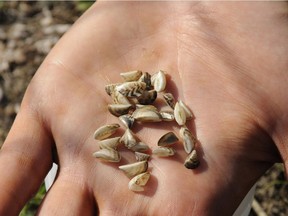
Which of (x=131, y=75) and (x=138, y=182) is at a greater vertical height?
(x=131, y=75)

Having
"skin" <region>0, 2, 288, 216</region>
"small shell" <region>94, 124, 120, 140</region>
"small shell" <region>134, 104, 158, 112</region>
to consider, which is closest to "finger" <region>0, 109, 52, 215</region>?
"skin" <region>0, 2, 288, 216</region>

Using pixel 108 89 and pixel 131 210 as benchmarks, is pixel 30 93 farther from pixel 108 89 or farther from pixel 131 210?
pixel 131 210

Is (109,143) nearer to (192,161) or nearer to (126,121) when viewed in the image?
(126,121)

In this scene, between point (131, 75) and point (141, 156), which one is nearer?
point (141, 156)

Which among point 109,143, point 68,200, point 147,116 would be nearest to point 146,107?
point 147,116

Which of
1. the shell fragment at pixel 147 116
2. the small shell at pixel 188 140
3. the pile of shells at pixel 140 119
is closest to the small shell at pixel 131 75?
the pile of shells at pixel 140 119

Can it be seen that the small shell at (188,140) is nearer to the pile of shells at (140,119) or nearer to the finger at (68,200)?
the pile of shells at (140,119)
